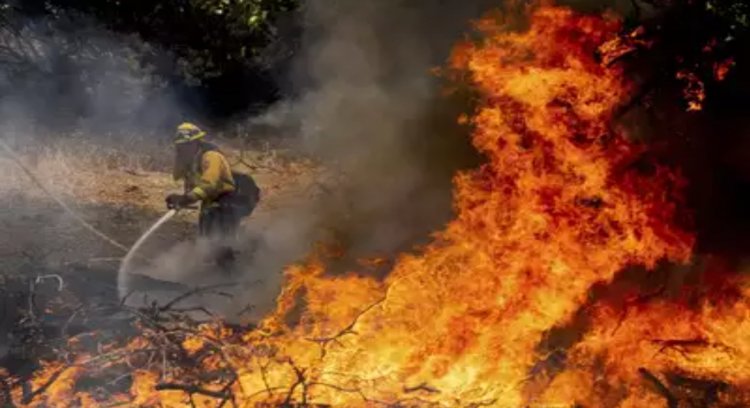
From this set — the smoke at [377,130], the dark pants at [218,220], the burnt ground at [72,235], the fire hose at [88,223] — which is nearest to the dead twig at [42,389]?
the burnt ground at [72,235]

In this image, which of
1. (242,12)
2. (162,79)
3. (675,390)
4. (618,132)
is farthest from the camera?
(162,79)

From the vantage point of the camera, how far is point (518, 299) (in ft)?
19.7

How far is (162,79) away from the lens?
1109 centimetres

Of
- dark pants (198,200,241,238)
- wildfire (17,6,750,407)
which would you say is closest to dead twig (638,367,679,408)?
wildfire (17,6,750,407)

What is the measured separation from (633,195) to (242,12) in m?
5.69

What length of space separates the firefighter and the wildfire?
1157 millimetres

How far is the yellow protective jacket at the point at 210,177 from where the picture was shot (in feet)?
23.6

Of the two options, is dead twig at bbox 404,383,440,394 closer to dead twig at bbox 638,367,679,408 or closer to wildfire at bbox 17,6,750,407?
wildfire at bbox 17,6,750,407

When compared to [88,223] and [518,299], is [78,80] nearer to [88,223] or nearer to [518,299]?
[88,223]

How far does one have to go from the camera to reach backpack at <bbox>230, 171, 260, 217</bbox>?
25.2ft

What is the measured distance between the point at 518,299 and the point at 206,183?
11.6 feet

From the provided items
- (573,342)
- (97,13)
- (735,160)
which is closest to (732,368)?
(573,342)

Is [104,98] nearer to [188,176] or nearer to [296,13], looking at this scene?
[296,13]

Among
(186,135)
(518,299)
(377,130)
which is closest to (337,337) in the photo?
(518,299)
